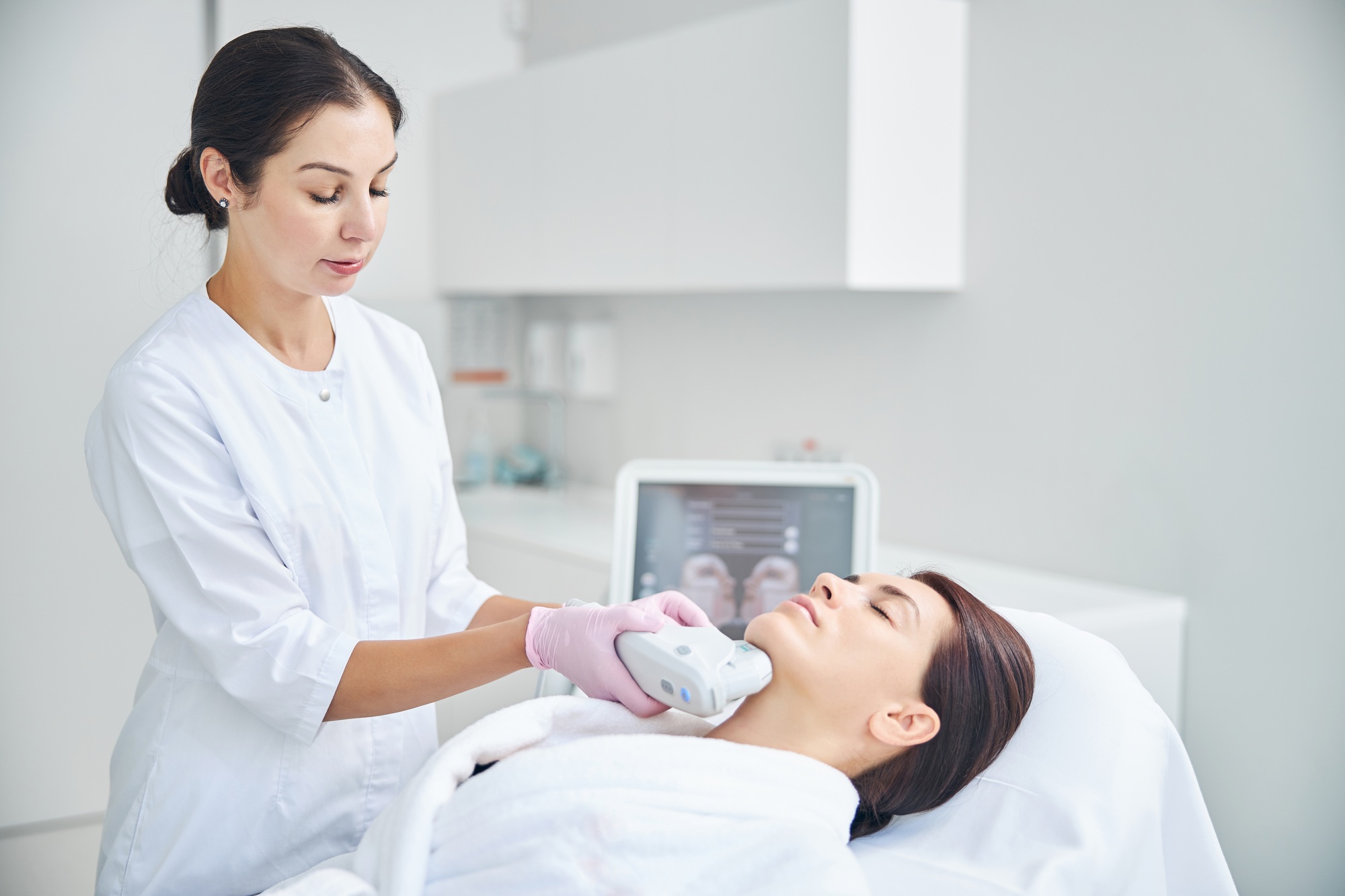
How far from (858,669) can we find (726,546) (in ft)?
2.01

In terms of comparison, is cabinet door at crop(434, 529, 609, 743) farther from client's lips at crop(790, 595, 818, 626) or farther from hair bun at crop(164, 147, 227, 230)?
hair bun at crop(164, 147, 227, 230)

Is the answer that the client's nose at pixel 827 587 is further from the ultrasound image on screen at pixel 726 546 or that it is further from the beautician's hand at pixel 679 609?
the ultrasound image on screen at pixel 726 546

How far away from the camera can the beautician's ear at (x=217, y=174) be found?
1169 millimetres

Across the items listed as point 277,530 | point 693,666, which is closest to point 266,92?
point 277,530

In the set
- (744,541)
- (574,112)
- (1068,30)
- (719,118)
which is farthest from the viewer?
(574,112)

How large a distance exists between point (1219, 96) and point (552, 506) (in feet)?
7.08

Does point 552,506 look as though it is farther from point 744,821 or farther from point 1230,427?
point 744,821

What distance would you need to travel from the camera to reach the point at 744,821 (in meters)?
1.05

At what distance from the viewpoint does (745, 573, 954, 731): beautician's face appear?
1.21 metres

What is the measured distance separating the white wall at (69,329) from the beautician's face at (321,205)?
96cm

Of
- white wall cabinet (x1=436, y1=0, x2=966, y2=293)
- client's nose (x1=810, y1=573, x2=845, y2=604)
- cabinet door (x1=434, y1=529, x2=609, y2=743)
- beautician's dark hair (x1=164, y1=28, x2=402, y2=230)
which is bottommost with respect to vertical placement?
cabinet door (x1=434, y1=529, x2=609, y2=743)

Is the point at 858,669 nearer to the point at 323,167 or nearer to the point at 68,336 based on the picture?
the point at 323,167

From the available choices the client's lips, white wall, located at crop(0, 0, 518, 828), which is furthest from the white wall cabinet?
the client's lips

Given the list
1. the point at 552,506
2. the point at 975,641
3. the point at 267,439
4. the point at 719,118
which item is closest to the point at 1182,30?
the point at 719,118
